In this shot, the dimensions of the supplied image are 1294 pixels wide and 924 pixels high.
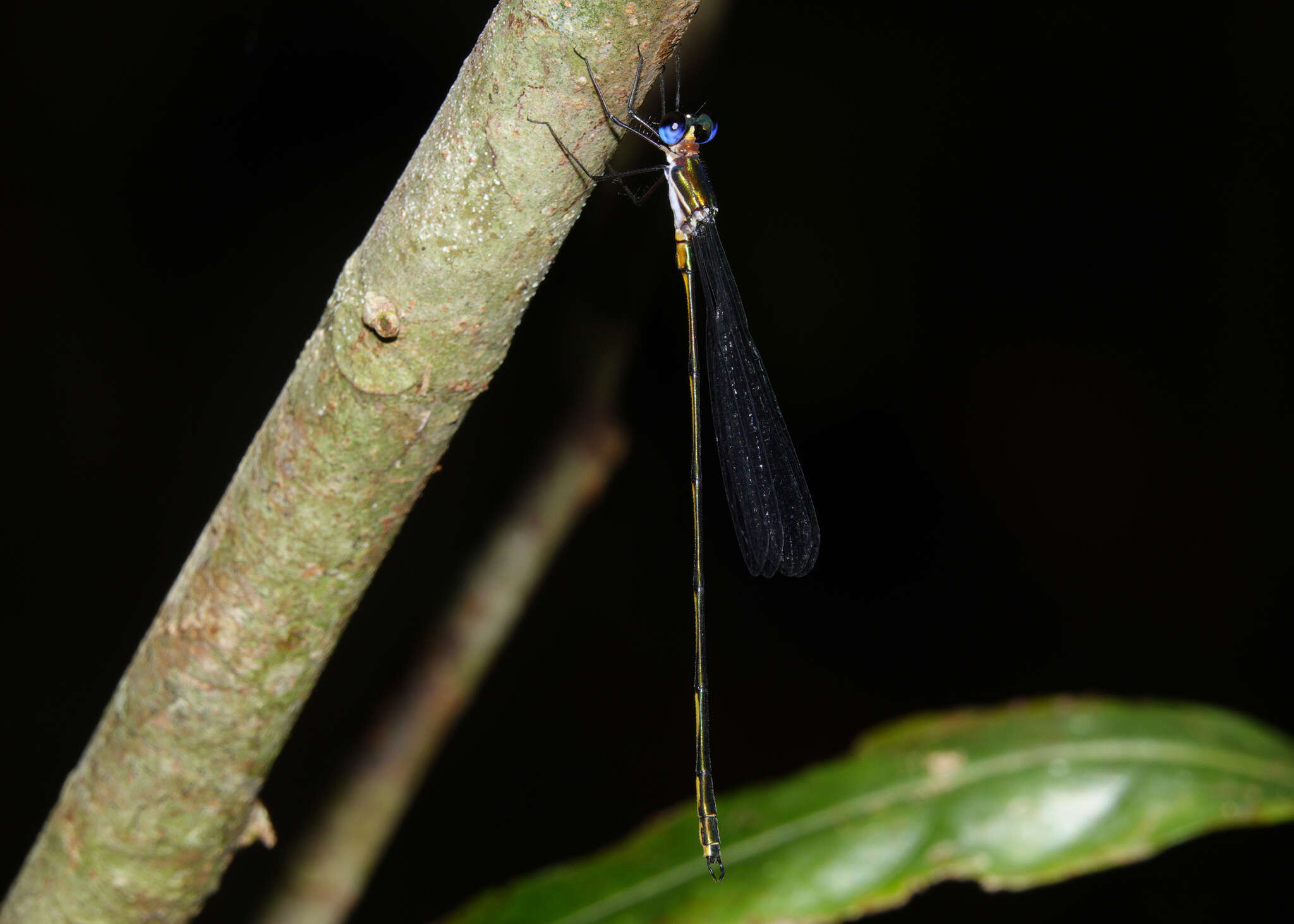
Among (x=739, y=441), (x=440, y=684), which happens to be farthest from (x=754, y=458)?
(x=440, y=684)

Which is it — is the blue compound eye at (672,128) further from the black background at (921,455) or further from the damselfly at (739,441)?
the black background at (921,455)

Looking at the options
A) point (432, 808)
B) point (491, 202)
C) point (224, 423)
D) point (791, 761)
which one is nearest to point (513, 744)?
point (432, 808)

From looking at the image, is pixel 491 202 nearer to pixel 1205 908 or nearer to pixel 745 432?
pixel 745 432

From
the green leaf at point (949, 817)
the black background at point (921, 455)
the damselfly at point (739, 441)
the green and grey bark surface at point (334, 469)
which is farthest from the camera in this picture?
the black background at point (921, 455)

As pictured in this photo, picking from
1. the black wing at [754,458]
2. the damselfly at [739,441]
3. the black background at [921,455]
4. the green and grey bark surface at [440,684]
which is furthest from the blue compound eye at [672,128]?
the black background at [921,455]

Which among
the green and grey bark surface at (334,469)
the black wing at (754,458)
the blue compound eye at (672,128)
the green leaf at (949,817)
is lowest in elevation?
the green leaf at (949,817)

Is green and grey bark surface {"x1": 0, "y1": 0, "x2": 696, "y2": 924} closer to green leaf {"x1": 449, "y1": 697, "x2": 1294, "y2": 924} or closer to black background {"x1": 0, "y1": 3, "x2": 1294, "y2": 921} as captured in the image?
green leaf {"x1": 449, "y1": 697, "x2": 1294, "y2": 924}

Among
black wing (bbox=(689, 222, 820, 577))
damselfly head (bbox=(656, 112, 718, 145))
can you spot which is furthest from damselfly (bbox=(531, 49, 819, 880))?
damselfly head (bbox=(656, 112, 718, 145))
